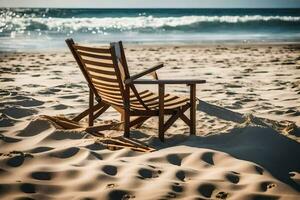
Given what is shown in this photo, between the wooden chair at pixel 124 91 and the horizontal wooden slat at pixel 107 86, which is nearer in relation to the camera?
the wooden chair at pixel 124 91

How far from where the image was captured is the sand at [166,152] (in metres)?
3.45

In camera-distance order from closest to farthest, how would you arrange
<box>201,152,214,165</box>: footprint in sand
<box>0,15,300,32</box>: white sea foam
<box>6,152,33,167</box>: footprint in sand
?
<box>6,152,33,167</box>: footprint in sand, <box>201,152,214,165</box>: footprint in sand, <box>0,15,300,32</box>: white sea foam

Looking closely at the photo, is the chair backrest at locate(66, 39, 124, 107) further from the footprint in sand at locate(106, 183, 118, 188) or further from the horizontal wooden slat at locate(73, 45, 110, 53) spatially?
the footprint in sand at locate(106, 183, 118, 188)

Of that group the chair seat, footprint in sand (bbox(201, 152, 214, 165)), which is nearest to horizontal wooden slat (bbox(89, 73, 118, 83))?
the chair seat

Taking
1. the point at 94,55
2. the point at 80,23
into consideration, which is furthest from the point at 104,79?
the point at 80,23

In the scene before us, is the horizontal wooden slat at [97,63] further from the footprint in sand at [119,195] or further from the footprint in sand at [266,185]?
the footprint in sand at [266,185]

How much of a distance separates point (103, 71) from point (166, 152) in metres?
1.28

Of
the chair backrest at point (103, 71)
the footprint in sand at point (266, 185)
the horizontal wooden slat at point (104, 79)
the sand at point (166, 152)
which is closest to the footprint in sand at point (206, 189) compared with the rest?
the sand at point (166, 152)

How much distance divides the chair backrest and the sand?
0.56 m

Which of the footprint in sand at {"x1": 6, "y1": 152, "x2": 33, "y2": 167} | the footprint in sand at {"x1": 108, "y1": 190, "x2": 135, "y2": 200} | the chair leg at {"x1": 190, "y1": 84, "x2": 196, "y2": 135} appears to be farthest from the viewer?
the chair leg at {"x1": 190, "y1": 84, "x2": 196, "y2": 135}

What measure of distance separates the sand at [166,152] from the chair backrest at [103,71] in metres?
0.56

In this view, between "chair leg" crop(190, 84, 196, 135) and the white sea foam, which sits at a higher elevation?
the white sea foam

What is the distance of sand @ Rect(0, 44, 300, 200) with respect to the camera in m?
3.45

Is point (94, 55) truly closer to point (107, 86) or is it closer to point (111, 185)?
point (107, 86)
